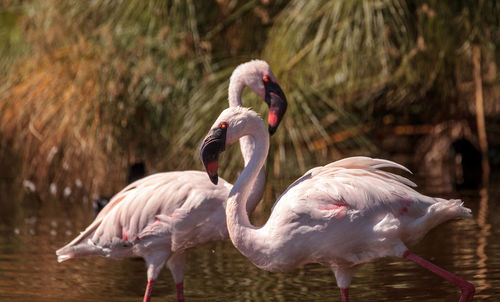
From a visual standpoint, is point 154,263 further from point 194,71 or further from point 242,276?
point 194,71

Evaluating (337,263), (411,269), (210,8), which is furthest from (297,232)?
(210,8)

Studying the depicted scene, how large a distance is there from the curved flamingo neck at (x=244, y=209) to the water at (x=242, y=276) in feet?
3.11

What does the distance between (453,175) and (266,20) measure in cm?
352

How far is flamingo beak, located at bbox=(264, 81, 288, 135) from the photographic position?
518 cm

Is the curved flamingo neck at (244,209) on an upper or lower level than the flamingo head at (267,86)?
lower

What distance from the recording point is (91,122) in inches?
372

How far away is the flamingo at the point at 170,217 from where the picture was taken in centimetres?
518

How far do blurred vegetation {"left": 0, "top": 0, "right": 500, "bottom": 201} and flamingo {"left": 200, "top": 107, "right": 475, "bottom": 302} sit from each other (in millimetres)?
3701

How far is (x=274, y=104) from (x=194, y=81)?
4.31m

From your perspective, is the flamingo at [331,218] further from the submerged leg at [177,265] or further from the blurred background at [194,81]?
the blurred background at [194,81]

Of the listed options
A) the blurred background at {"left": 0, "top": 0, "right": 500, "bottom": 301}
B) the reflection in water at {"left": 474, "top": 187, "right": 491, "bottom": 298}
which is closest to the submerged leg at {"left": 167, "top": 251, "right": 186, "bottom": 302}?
the reflection in water at {"left": 474, "top": 187, "right": 491, "bottom": 298}

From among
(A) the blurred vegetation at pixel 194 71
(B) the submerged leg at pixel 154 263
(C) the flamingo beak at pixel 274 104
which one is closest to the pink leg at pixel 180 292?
(B) the submerged leg at pixel 154 263

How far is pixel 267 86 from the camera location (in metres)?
5.41

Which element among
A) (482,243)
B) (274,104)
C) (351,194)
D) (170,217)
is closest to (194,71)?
(482,243)
